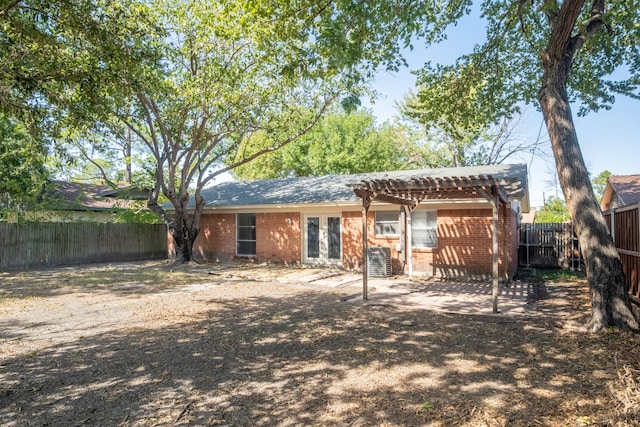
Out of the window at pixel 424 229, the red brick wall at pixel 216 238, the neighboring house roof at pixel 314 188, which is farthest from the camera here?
the red brick wall at pixel 216 238

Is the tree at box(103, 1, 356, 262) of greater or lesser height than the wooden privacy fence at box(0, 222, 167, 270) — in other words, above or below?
above

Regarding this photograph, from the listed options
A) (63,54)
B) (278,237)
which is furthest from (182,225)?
(63,54)

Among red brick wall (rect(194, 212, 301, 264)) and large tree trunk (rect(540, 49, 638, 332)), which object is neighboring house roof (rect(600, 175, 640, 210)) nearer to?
large tree trunk (rect(540, 49, 638, 332))

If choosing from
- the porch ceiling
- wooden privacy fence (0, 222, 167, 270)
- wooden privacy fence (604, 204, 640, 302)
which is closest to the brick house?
the porch ceiling

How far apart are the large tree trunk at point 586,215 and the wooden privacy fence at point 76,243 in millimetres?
16421

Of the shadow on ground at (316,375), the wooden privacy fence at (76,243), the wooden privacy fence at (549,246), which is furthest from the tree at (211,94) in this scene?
the wooden privacy fence at (549,246)

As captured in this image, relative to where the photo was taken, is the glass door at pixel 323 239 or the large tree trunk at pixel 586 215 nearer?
the large tree trunk at pixel 586 215

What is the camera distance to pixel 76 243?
52.9 ft

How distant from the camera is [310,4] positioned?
6266 mm

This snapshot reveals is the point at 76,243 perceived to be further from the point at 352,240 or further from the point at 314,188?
the point at 352,240

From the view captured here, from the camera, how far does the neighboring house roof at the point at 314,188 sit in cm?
1346

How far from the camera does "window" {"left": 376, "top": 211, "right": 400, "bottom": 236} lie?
12.9 metres

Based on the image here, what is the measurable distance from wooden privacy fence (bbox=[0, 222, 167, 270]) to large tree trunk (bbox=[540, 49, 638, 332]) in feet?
53.9

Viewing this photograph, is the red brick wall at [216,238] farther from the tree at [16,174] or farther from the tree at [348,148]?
the tree at [348,148]
